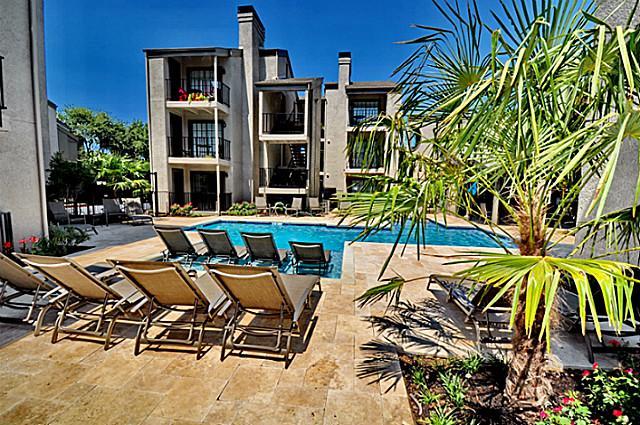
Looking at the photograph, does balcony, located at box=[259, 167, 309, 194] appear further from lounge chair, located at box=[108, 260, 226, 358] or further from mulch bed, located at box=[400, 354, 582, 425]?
mulch bed, located at box=[400, 354, 582, 425]

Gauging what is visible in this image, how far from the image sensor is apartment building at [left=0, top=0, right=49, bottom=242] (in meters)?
7.30

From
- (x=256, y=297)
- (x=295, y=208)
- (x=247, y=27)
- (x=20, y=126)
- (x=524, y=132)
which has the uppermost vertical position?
(x=247, y=27)

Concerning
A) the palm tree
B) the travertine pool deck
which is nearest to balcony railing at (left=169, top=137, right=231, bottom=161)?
the travertine pool deck

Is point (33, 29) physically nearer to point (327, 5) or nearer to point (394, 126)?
point (394, 126)

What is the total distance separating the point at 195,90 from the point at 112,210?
30.5 feet

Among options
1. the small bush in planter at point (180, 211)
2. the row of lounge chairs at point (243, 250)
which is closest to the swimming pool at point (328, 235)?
the small bush in planter at point (180, 211)

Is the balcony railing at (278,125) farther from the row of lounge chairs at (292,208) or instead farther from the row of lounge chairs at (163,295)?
the row of lounge chairs at (163,295)

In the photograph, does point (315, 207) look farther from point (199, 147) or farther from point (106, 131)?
point (106, 131)

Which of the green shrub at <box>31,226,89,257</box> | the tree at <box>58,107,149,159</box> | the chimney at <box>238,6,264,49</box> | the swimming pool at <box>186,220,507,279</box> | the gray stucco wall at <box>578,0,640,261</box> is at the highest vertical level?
the chimney at <box>238,6,264,49</box>

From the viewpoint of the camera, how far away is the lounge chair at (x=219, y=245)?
7.04 metres

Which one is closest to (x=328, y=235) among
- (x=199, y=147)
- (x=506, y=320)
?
(x=506, y=320)

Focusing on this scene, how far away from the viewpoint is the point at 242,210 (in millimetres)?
18469

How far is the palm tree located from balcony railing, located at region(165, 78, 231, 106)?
16.7m

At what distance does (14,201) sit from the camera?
7.54 meters
